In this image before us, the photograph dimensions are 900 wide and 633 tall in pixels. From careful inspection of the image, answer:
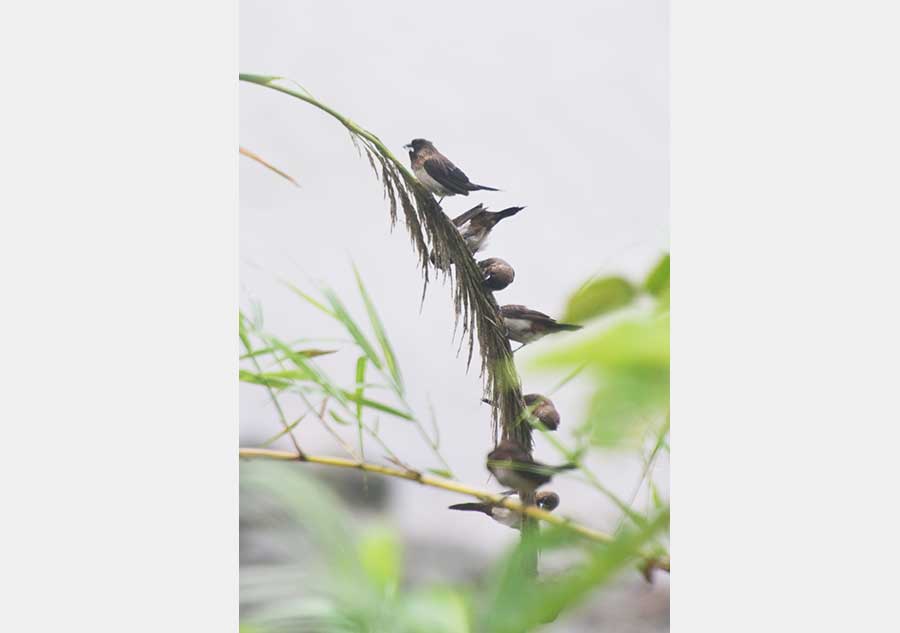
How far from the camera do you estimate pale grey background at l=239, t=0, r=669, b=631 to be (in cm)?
192

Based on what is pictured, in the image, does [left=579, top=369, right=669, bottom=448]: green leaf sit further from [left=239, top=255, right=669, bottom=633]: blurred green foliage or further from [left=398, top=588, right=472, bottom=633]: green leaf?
[left=398, top=588, right=472, bottom=633]: green leaf

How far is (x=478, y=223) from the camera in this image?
6.31ft

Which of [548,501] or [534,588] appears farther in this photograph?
[548,501]

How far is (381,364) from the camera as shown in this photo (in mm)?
1953

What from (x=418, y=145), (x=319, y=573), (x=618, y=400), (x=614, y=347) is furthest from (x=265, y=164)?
(x=614, y=347)

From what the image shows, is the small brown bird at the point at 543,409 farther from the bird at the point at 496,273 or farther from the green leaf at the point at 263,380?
the green leaf at the point at 263,380

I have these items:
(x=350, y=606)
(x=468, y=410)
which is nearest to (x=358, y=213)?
(x=468, y=410)

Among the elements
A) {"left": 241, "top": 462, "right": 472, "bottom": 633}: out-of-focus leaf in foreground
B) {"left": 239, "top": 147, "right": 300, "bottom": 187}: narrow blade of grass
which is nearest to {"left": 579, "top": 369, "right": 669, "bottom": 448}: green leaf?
{"left": 241, "top": 462, "right": 472, "bottom": 633}: out-of-focus leaf in foreground

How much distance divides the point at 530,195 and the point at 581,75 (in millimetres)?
257

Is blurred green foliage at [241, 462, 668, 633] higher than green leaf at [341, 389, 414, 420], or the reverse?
green leaf at [341, 389, 414, 420]

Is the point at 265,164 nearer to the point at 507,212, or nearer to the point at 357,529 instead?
the point at 507,212

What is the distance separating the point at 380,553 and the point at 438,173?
0.77 metres

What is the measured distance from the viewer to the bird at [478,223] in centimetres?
192

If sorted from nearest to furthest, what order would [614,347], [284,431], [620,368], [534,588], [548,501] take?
[614,347] < [620,368] < [534,588] < [548,501] < [284,431]
